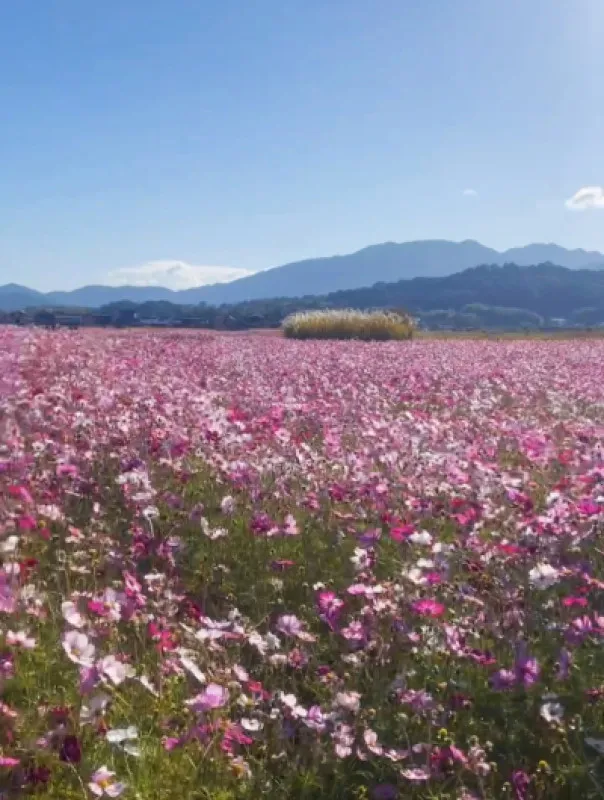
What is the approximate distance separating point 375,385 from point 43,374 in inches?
200

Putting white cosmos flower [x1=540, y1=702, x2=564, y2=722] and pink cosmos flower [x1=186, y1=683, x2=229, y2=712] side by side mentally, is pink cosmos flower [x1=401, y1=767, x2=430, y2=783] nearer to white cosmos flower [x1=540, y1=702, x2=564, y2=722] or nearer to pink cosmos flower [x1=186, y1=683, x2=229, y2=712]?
white cosmos flower [x1=540, y1=702, x2=564, y2=722]

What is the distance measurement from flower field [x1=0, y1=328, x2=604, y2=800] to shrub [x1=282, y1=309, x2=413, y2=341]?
2810 centimetres

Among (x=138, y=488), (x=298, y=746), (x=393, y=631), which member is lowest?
(x=298, y=746)

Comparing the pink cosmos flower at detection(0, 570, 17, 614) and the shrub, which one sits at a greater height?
the shrub

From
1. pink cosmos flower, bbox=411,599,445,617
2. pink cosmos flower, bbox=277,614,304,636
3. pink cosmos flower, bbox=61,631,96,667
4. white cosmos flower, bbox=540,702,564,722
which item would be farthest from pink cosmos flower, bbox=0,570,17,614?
white cosmos flower, bbox=540,702,564,722

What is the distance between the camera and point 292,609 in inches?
208

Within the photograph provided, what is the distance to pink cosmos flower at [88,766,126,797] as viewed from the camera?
289 centimetres

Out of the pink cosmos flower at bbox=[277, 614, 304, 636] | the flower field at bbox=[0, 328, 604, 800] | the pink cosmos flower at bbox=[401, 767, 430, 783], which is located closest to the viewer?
the pink cosmos flower at bbox=[401, 767, 430, 783]

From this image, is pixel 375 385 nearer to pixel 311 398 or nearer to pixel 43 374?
pixel 311 398

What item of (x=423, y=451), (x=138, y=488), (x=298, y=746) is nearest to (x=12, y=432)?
(x=138, y=488)

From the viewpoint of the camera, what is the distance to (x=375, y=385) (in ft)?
44.2

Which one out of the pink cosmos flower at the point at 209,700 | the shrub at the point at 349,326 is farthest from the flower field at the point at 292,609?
the shrub at the point at 349,326

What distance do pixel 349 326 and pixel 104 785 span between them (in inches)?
1375

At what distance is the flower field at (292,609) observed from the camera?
136 inches
